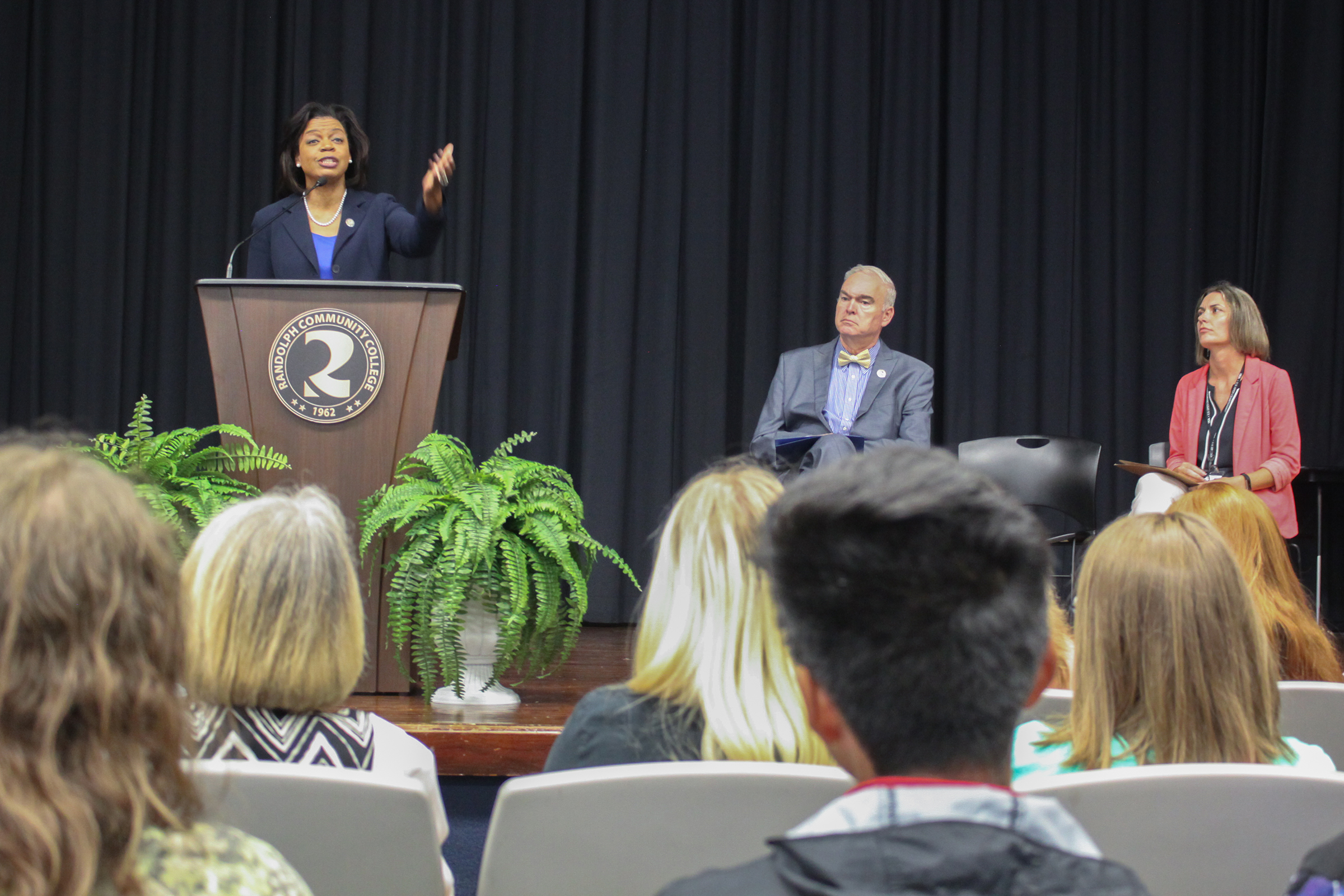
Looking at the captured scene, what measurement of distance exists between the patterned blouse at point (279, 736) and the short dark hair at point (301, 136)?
9.28 ft

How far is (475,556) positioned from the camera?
9.55ft

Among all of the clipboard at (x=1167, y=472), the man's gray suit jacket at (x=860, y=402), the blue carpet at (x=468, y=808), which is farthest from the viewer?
the clipboard at (x=1167, y=472)

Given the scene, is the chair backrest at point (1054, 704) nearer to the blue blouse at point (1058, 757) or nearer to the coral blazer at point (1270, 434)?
the blue blouse at point (1058, 757)

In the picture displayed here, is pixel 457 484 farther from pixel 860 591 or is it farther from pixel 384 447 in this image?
pixel 860 591

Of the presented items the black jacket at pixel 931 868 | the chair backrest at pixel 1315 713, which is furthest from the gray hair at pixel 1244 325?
the black jacket at pixel 931 868

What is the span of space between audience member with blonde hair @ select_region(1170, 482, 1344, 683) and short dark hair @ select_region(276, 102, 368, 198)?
2.80m

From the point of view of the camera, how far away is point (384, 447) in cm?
309

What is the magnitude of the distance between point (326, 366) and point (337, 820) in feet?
6.88

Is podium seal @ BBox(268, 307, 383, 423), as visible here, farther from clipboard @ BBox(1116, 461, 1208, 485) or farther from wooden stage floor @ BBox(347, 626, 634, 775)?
clipboard @ BBox(1116, 461, 1208, 485)

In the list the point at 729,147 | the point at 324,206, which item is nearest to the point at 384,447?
the point at 324,206

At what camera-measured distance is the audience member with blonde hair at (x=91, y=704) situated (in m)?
0.73

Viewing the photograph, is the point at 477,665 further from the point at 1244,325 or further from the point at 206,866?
the point at 1244,325

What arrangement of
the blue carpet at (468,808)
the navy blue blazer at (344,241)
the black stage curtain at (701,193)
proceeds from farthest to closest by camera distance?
the black stage curtain at (701,193) < the navy blue blazer at (344,241) < the blue carpet at (468,808)

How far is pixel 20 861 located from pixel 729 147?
5814 millimetres
